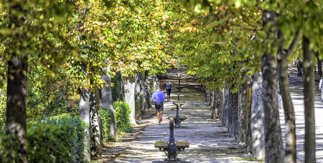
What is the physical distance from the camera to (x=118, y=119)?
34000mm

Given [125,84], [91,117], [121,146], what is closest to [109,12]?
[91,117]

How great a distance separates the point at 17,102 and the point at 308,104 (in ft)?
15.7

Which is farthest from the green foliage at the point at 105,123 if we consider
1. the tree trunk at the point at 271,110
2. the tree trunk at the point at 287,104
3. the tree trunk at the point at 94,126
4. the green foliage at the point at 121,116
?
the tree trunk at the point at 287,104

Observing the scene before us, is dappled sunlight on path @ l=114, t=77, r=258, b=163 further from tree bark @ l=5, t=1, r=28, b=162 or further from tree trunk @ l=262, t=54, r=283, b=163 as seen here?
tree trunk @ l=262, t=54, r=283, b=163

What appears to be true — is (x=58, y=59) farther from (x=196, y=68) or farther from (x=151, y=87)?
(x=151, y=87)

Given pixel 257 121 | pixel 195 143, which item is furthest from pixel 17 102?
pixel 195 143

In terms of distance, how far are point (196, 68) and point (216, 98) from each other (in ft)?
62.2

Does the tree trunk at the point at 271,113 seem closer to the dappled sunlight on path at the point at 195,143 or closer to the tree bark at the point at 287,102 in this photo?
the tree bark at the point at 287,102

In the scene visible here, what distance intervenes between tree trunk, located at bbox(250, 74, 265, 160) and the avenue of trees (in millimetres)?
31

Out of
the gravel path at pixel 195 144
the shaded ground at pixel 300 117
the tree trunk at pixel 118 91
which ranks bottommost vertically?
the gravel path at pixel 195 144

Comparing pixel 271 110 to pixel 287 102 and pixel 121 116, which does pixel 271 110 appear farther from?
pixel 121 116

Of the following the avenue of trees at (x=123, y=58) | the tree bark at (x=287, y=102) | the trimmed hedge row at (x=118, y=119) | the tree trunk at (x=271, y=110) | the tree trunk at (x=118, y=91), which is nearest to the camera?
the avenue of trees at (x=123, y=58)

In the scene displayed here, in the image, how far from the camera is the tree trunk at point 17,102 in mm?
11438

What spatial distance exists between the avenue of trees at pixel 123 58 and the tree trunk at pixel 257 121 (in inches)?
1.2
